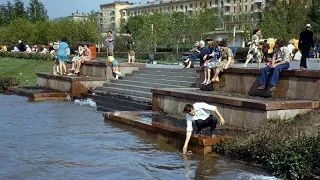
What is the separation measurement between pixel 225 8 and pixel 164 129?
10375cm

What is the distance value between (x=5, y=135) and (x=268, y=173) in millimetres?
6931

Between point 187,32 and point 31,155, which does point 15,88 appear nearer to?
point 31,155

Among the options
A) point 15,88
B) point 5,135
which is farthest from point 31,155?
point 15,88

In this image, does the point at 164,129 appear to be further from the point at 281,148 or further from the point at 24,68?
the point at 24,68

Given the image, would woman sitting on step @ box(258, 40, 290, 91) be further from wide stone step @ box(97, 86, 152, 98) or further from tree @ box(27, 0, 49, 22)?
tree @ box(27, 0, 49, 22)

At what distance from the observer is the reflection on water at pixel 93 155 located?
29.9 feet

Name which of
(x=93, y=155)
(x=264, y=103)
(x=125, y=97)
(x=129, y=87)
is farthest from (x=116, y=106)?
(x=264, y=103)

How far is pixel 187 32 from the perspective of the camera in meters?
53.4

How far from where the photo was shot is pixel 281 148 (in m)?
8.66

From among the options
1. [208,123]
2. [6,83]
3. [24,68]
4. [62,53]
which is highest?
[62,53]

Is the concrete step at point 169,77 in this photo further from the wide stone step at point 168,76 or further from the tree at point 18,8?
the tree at point 18,8

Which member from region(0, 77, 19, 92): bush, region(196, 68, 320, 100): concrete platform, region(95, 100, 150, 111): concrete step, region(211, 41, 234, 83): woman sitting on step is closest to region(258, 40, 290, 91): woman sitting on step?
region(196, 68, 320, 100): concrete platform

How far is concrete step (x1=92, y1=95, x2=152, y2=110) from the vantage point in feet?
56.9

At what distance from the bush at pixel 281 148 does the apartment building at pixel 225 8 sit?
2575 inches
